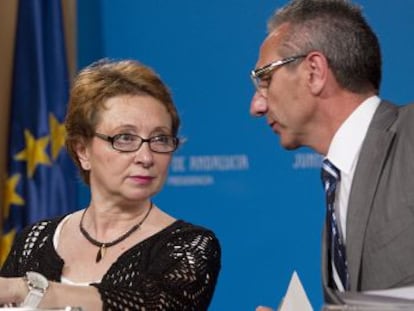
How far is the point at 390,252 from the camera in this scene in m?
2.02

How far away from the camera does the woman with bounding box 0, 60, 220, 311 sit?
2.60 meters

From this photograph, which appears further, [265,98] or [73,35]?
[73,35]

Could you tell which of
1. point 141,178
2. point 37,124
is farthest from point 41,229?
point 37,124

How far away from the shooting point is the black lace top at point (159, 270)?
2.49m

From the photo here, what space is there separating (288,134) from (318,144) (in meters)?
0.08

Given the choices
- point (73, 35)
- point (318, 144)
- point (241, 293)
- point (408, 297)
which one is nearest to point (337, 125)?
point (318, 144)

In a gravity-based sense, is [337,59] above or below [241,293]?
above

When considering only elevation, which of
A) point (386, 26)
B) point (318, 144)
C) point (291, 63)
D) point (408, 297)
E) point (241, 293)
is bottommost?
point (241, 293)

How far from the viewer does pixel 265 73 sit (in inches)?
90.7

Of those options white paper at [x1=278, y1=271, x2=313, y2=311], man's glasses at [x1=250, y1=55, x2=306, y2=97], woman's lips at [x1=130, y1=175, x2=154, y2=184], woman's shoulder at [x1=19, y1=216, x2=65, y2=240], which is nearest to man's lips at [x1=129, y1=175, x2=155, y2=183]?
woman's lips at [x1=130, y1=175, x2=154, y2=184]

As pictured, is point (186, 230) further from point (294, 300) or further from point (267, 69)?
point (294, 300)

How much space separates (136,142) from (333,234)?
71cm

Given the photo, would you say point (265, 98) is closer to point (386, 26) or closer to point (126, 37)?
point (386, 26)

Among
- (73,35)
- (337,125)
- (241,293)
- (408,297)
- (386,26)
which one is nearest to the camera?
(408,297)
